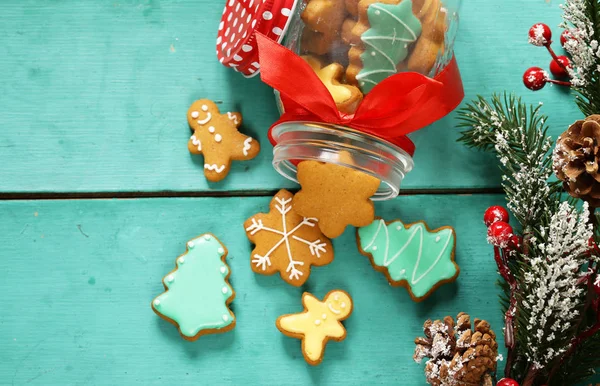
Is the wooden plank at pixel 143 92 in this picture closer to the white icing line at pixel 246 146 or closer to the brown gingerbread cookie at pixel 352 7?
the white icing line at pixel 246 146

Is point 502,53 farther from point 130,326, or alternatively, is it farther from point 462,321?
point 130,326

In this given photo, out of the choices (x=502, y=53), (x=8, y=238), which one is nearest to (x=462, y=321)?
(x=502, y=53)

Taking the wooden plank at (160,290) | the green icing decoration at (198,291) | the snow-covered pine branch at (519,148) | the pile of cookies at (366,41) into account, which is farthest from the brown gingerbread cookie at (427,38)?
the green icing decoration at (198,291)

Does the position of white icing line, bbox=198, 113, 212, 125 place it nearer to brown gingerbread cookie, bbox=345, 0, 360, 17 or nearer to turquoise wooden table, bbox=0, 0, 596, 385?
turquoise wooden table, bbox=0, 0, 596, 385

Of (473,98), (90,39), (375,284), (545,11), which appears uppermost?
(545,11)

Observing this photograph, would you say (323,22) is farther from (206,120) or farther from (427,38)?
(206,120)

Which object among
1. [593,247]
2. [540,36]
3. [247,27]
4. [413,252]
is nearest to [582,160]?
[593,247]

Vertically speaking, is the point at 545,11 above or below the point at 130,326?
above
